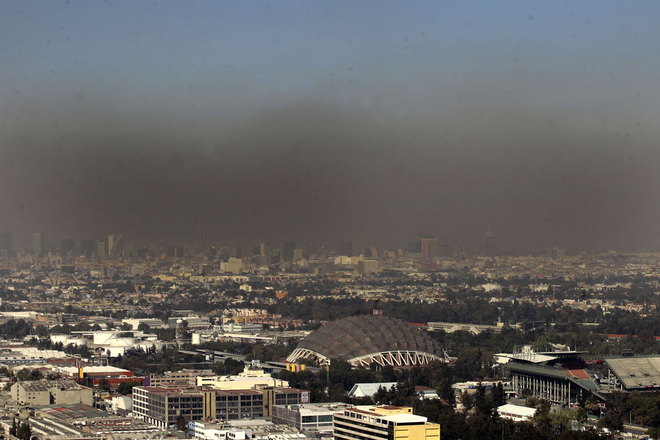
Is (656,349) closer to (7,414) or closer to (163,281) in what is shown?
(7,414)

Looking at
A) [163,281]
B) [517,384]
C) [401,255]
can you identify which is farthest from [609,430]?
[401,255]

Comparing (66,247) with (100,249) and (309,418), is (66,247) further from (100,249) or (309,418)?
(309,418)

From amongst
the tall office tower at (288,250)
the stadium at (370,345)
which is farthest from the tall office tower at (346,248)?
the stadium at (370,345)

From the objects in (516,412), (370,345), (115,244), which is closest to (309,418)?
(516,412)

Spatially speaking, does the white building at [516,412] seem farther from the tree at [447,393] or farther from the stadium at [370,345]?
the stadium at [370,345]

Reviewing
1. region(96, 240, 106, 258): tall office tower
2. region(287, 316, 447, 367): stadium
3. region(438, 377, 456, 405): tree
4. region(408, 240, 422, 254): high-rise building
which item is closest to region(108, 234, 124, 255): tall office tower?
region(96, 240, 106, 258): tall office tower
